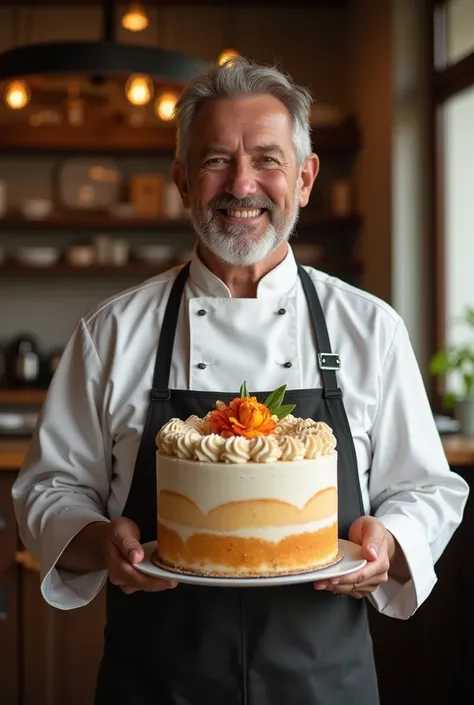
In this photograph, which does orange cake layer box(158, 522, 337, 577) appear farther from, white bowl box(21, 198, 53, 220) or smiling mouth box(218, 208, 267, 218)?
white bowl box(21, 198, 53, 220)

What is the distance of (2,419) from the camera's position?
11.8 feet

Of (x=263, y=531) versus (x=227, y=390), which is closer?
(x=263, y=531)

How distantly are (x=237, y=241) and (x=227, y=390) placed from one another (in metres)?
0.27

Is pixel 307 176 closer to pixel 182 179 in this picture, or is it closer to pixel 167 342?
pixel 182 179

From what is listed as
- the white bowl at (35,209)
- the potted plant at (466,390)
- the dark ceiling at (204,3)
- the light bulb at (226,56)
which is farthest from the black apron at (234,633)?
the dark ceiling at (204,3)

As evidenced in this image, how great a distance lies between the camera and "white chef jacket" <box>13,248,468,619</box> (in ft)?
5.72

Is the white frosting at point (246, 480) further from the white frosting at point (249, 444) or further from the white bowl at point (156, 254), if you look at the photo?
the white bowl at point (156, 254)

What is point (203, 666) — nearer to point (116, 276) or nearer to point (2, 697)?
point (2, 697)

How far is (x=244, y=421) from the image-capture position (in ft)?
4.65

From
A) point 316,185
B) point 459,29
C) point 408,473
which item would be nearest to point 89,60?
point 408,473

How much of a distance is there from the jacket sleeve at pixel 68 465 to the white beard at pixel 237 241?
0.98 ft

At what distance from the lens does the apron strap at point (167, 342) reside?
5.75 ft

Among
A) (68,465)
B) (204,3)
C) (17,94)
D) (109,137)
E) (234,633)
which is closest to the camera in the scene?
(234,633)

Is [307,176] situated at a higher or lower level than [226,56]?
lower
